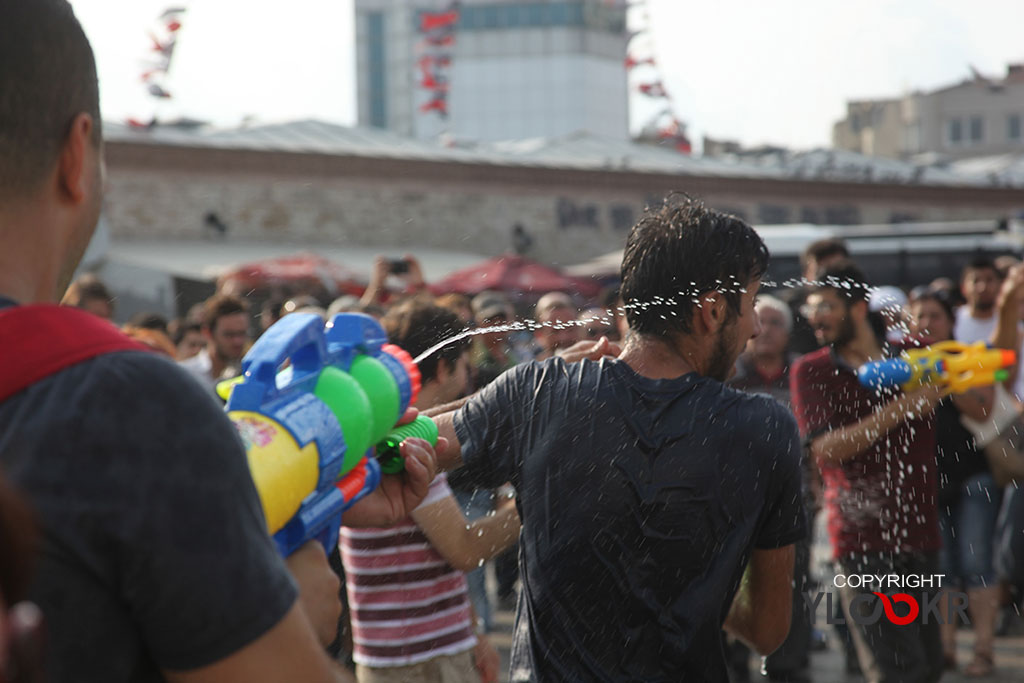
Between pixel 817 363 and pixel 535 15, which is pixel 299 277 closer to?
pixel 817 363

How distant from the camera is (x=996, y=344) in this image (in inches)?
241

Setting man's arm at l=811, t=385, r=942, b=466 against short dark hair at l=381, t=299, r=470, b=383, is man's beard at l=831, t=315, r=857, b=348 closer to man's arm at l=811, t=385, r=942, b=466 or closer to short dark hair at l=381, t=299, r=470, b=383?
man's arm at l=811, t=385, r=942, b=466

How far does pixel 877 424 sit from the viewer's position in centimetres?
441

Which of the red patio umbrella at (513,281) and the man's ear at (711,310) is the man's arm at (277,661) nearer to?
the man's ear at (711,310)

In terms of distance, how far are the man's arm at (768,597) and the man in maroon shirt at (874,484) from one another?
2.02 meters

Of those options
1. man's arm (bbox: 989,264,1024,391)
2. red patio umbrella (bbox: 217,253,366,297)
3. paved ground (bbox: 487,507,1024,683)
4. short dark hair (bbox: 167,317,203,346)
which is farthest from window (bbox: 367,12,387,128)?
man's arm (bbox: 989,264,1024,391)

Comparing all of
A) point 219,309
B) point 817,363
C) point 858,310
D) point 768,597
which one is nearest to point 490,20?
point 219,309

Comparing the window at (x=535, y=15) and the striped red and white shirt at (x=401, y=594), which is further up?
the window at (x=535, y=15)

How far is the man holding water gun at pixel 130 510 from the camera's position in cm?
114

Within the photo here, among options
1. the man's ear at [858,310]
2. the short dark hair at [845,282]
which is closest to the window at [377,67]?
the short dark hair at [845,282]

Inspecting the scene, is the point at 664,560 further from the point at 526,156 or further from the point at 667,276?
the point at 526,156

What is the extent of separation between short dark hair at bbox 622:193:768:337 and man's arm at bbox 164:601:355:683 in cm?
140

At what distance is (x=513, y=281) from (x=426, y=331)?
1217 centimetres

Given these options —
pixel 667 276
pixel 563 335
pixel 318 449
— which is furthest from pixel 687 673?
pixel 563 335
